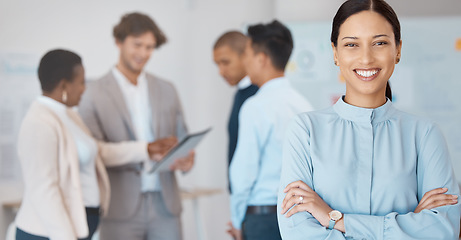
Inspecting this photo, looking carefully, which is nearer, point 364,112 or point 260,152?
point 364,112

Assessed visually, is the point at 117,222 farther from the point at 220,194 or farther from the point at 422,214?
the point at 422,214

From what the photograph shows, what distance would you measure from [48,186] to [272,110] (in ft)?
3.28

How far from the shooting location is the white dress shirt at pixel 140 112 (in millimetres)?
3197

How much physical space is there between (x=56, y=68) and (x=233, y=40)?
165 cm

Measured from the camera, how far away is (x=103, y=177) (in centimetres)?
274

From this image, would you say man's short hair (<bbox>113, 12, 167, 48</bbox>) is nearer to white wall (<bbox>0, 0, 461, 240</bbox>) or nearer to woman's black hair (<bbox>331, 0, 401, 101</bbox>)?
white wall (<bbox>0, 0, 461, 240</bbox>)

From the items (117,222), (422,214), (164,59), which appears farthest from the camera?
(164,59)

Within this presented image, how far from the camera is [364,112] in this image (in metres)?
1.43

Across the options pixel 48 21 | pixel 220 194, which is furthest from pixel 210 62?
pixel 48 21

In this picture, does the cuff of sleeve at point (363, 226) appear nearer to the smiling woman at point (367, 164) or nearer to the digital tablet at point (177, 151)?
the smiling woman at point (367, 164)

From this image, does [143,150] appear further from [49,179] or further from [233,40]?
[233,40]

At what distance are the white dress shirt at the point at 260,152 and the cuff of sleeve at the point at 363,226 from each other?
3.51 feet

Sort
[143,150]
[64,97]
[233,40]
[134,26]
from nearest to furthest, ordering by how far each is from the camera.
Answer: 1. [64,97]
2. [143,150]
3. [134,26]
4. [233,40]

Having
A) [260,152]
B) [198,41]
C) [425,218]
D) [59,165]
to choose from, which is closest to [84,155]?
[59,165]
